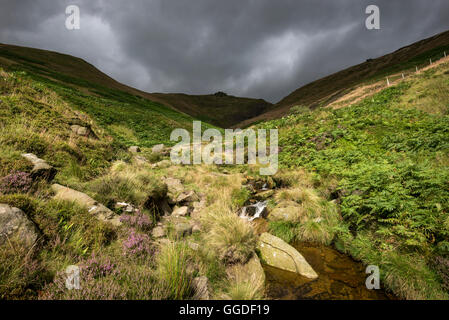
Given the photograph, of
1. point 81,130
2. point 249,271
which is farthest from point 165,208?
point 81,130

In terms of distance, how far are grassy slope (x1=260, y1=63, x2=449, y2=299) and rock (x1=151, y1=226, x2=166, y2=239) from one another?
3276 millimetres

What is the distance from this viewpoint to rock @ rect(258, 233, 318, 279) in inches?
166

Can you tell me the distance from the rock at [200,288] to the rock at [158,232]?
1.75 meters

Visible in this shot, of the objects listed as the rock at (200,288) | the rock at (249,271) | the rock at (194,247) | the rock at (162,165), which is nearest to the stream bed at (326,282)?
the rock at (249,271)

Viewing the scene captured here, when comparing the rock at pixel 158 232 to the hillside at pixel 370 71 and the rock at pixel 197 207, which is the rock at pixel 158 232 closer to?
the rock at pixel 197 207

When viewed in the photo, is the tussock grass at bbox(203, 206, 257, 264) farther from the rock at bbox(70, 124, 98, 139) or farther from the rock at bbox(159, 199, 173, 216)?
the rock at bbox(70, 124, 98, 139)

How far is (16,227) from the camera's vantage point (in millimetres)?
2777

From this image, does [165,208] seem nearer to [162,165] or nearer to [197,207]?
[197,207]

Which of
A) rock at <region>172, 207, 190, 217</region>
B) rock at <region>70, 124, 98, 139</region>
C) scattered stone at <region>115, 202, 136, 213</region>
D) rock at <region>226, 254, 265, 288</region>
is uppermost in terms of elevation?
rock at <region>70, 124, 98, 139</region>

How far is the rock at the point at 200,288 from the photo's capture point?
3094 millimetres

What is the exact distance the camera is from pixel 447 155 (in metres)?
5.80

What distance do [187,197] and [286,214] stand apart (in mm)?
3755

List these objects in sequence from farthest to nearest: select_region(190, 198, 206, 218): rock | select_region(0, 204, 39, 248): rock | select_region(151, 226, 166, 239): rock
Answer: select_region(190, 198, 206, 218): rock
select_region(151, 226, 166, 239): rock
select_region(0, 204, 39, 248): rock

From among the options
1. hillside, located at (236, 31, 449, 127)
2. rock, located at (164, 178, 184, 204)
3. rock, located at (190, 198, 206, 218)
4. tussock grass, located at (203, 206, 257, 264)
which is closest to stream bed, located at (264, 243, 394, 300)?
tussock grass, located at (203, 206, 257, 264)
